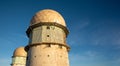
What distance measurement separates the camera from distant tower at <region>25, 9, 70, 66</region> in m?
20.2

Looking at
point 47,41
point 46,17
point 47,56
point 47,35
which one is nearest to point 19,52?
point 46,17

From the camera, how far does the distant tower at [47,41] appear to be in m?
20.2

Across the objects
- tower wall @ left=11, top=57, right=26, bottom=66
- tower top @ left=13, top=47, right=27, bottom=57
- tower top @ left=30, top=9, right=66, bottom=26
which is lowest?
tower wall @ left=11, top=57, right=26, bottom=66

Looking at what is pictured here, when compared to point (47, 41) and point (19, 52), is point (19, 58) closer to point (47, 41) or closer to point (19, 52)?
point (19, 52)

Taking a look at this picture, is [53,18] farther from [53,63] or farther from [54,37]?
[53,63]

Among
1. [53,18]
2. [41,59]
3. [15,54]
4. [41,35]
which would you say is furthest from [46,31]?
[15,54]

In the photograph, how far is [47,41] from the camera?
826 inches

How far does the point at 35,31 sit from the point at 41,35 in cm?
140

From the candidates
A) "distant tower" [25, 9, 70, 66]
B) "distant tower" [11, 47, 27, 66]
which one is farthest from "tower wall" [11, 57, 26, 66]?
"distant tower" [25, 9, 70, 66]

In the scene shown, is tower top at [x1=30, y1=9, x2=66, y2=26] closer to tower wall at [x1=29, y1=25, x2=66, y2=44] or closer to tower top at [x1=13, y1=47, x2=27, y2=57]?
tower wall at [x1=29, y1=25, x2=66, y2=44]

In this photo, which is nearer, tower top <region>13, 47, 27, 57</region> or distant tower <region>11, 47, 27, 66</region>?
distant tower <region>11, 47, 27, 66</region>

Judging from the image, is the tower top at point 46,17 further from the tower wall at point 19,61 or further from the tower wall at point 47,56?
the tower wall at point 19,61

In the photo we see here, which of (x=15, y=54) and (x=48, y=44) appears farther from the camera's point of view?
(x=15, y=54)

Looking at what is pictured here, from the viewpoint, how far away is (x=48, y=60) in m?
19.8
